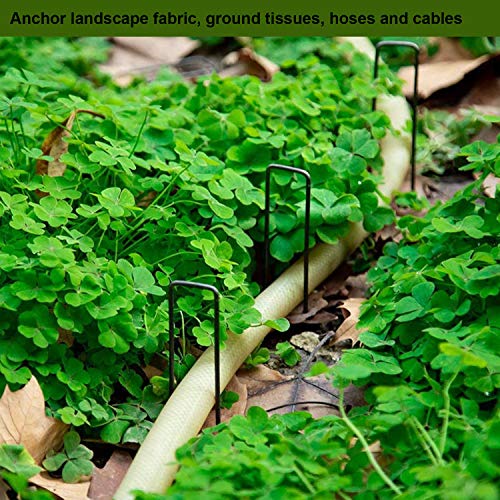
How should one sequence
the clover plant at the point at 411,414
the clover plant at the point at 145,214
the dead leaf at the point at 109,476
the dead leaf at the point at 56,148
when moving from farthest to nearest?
the dead leaf at the point at 56,148, the clover plant at the point at 145,214, the dead leaf at the point at 109,476, the clover plant at the point at 411,414

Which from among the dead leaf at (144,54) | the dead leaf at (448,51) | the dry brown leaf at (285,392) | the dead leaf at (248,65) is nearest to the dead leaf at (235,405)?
the dry brown leaf at (285,392)

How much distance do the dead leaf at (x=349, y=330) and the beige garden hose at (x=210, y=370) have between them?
0.62 feet

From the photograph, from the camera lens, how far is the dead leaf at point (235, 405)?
9.22ft

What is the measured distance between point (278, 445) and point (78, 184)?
1.18 m

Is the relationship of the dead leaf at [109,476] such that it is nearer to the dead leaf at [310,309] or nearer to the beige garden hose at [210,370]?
the beige garden hose at [210,370]

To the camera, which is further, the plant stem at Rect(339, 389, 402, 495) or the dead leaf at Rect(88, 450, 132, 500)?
the dead leaf at Rect(88, 450, 132, 500)

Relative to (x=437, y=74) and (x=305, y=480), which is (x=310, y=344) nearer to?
(x=305, y=480)

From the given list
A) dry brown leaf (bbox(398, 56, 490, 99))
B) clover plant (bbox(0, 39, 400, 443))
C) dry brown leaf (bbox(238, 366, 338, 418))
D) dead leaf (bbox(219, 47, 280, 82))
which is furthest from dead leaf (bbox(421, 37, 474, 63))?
dry brown leaf (bbox(238, 366, 338, 418))

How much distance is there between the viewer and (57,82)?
4301 mm

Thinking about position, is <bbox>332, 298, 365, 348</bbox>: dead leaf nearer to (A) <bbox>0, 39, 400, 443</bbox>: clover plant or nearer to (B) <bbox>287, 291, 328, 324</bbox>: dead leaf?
(B) <bbox>287, 291, 328, 324</bbox>: dead leaf

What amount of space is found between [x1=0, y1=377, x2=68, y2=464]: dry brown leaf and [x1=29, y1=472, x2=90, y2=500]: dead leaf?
0.28 ft

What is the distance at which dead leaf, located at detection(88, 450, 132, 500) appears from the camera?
256 cm

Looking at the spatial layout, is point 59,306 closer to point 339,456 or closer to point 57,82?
point 339,456

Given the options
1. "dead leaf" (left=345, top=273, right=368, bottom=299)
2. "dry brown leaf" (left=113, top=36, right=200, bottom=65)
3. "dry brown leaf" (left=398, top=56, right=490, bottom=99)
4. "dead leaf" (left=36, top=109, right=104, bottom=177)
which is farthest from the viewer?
"dry brown leaf" (left=113, top=36, right=200, bottom=65)
